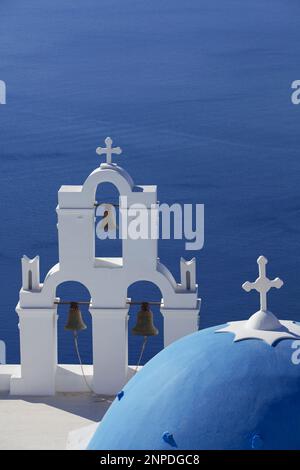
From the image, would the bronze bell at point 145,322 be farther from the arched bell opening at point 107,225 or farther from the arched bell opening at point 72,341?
the arched bell opening at point 72,341

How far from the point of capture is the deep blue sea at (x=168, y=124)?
84.4 ft

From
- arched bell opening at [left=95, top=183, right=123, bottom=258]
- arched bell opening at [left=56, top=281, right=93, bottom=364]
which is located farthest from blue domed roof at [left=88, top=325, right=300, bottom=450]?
arched bell opening at [left=56, top=281, right=93, bottom=364]

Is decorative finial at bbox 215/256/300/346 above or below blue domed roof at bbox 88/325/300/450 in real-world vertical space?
above

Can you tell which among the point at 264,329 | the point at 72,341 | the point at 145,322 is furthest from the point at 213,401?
the point at 72,341

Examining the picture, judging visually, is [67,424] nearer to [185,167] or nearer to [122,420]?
[122,420]

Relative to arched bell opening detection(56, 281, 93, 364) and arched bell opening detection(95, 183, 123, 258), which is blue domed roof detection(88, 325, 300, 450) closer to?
arched bell opening detection(95, 183, 123, 258)

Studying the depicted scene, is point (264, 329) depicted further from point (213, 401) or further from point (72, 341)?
point (72, 341)

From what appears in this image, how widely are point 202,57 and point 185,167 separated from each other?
15712 mm

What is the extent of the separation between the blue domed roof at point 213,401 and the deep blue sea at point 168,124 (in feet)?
34.1

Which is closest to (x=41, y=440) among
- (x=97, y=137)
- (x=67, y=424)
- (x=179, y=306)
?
(x=67, y=424)

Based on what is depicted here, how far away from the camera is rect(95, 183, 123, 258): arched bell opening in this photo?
12.4 meters

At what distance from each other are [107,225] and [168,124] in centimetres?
2654

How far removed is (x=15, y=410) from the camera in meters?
12.2

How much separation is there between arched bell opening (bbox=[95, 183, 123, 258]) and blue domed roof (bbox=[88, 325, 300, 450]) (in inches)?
136
